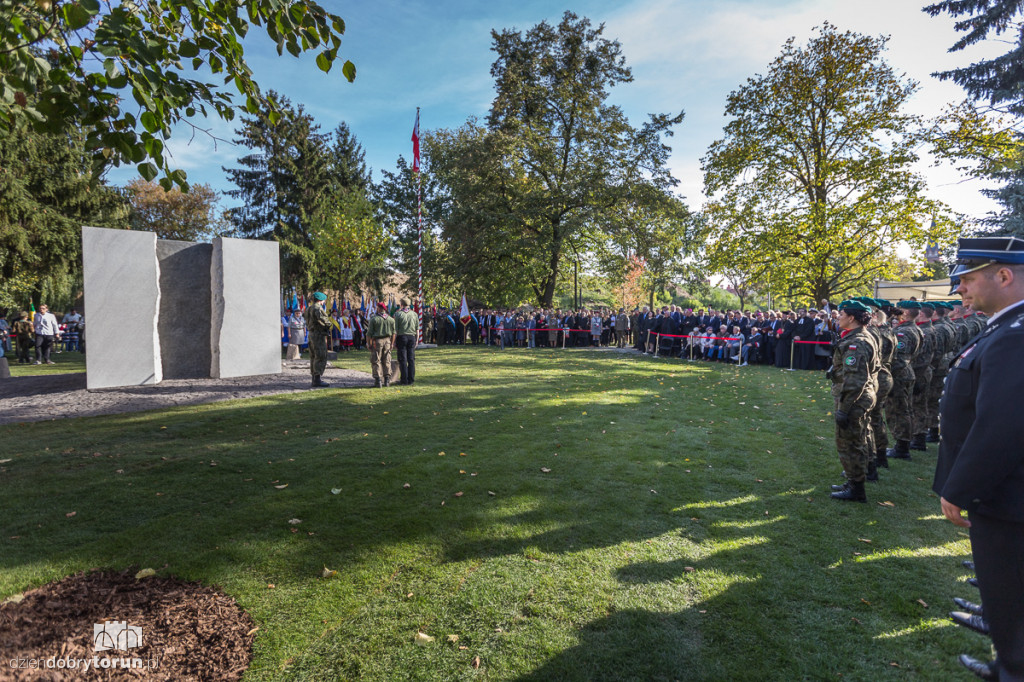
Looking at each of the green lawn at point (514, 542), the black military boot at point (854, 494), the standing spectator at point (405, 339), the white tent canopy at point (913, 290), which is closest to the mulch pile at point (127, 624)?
the green lawn at point (514, 542)

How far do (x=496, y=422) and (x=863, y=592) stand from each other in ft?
19.4

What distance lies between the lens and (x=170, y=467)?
249 inches

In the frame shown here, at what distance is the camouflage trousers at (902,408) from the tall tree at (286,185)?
34380 millimetres

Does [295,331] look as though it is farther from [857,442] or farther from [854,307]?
[857,442]

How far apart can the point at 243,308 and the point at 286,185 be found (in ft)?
87.9

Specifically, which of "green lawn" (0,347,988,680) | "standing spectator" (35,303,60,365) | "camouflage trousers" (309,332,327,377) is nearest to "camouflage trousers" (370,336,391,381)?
"camouflage trousers" (309,332,327,377)

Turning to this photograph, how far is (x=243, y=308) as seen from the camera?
45.5ft

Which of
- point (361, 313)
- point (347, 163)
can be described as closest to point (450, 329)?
point (361, 313)

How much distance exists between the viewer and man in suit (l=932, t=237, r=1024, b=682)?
219 centimetres

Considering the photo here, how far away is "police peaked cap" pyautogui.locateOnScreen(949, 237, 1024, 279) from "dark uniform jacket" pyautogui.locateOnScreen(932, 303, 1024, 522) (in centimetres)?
27

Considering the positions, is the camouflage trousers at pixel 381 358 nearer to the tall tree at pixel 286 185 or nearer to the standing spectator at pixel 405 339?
the standing spectator at pixel 405 339

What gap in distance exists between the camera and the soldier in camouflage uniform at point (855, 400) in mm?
5465

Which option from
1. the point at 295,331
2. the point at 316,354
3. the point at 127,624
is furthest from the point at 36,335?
the point at 127,624

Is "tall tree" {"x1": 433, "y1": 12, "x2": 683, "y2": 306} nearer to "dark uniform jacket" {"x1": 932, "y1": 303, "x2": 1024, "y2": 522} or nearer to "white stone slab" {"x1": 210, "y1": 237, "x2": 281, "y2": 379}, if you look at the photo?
"white stone slab" {"x1": 210, "y1": 237, "x2": 281, "y2": 379}
